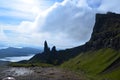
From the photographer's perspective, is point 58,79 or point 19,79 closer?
point 19,79

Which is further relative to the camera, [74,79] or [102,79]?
A: [102,79]

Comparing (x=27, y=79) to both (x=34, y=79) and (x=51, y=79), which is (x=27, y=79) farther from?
(x=51, y=79)

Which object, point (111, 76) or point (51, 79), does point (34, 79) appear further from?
point (111, 76)

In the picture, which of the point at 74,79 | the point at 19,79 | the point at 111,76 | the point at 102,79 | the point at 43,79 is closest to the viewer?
the point at 19,79

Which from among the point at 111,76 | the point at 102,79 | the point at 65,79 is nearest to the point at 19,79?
the point at 65,79

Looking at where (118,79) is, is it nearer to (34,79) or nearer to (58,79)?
(58,79)

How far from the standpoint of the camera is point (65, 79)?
155m

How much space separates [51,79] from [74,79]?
14.0 meters

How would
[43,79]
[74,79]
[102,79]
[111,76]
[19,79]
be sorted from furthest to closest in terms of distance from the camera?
[111,76] → [102,79] → [74,79] → [43,79] → [19,79]

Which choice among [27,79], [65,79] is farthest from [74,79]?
[27,79]

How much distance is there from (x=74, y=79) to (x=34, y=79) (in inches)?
1031

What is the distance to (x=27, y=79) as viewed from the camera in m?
142

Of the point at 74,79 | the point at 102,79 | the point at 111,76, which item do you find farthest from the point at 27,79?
the point at 111,76

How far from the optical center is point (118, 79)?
181750 mm
